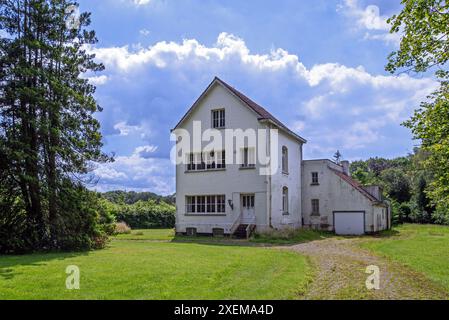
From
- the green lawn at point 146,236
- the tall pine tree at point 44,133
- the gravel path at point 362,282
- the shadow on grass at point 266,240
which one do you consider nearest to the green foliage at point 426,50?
the gravel path at point 362,282

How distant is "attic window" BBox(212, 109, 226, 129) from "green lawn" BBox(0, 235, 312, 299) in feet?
47.8

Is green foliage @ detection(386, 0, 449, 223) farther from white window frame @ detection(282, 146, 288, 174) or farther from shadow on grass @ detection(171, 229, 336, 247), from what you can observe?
white window frame @ detection(282, 146, 288, 174)

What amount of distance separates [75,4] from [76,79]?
3.92m

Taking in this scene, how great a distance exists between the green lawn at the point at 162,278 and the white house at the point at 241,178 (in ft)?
38.7

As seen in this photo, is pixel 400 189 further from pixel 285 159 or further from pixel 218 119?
pixel 218 119

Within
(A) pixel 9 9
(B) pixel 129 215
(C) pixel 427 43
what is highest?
(A) pixel 9 9

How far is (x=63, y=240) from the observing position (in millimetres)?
17688

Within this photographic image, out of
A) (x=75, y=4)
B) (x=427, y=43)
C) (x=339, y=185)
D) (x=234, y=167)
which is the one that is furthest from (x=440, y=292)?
(x=339, y=185)

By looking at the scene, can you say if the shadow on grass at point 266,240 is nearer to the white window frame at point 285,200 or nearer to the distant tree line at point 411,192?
the white window frame at point 285,200

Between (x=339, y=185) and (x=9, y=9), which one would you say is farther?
(x=339, y=185)

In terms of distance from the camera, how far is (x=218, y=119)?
27.6 m

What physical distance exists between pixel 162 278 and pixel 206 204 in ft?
58.2

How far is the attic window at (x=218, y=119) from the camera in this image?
2740cm

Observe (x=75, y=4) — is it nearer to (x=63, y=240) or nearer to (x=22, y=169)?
(x=22, y=169)
